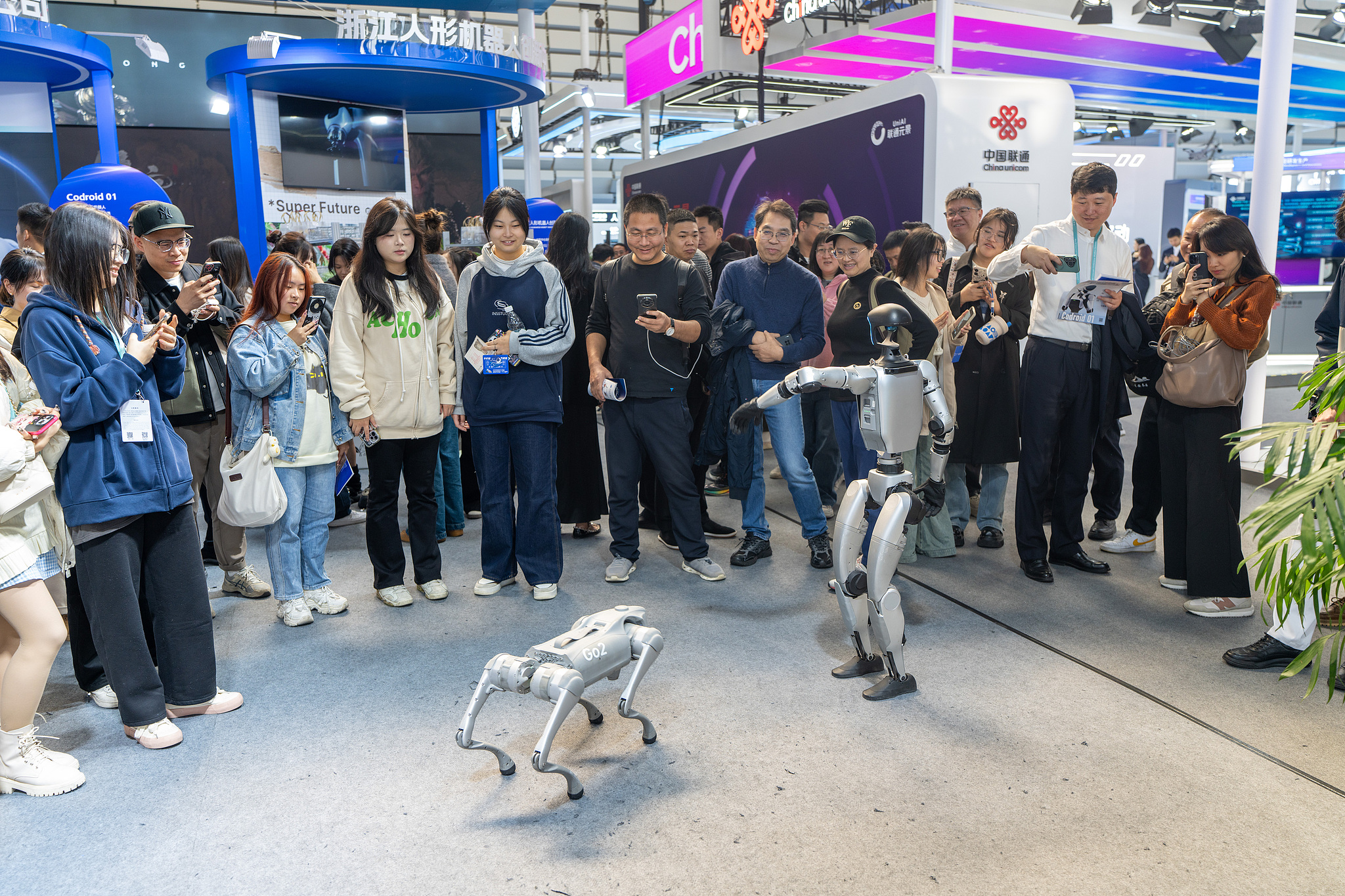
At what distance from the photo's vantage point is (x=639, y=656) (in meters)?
2.52

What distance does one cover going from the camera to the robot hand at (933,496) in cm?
288

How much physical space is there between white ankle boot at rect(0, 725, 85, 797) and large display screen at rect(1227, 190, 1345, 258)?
42.0ft

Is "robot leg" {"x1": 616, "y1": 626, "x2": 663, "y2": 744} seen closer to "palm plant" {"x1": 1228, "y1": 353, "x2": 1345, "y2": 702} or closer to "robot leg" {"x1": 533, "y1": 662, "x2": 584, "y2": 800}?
"robot leg" {"x1": 533, "y1": 662, "x2": 584, "y2": 800}

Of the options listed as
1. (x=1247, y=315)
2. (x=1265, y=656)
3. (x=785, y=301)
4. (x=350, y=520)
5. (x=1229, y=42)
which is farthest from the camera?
(x=1229, y=42)

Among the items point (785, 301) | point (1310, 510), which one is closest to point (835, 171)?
point (785, 301)

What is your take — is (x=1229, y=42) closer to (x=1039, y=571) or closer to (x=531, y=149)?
(x=531, y=149)

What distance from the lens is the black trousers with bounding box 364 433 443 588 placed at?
12.0 feet

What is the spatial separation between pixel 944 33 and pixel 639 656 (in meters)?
5.21

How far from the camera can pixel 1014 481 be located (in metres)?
5.66

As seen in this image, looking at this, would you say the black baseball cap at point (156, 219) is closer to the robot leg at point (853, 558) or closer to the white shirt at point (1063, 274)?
the robot leg at point (853, 558)

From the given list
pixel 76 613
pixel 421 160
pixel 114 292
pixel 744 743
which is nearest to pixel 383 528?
pixel 76 613

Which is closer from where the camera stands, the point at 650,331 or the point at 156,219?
the point at 156,219

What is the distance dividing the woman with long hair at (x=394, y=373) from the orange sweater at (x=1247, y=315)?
294cm

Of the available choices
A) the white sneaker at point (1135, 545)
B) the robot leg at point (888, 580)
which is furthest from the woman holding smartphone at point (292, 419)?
the white sneaker at point (1135, 545)
